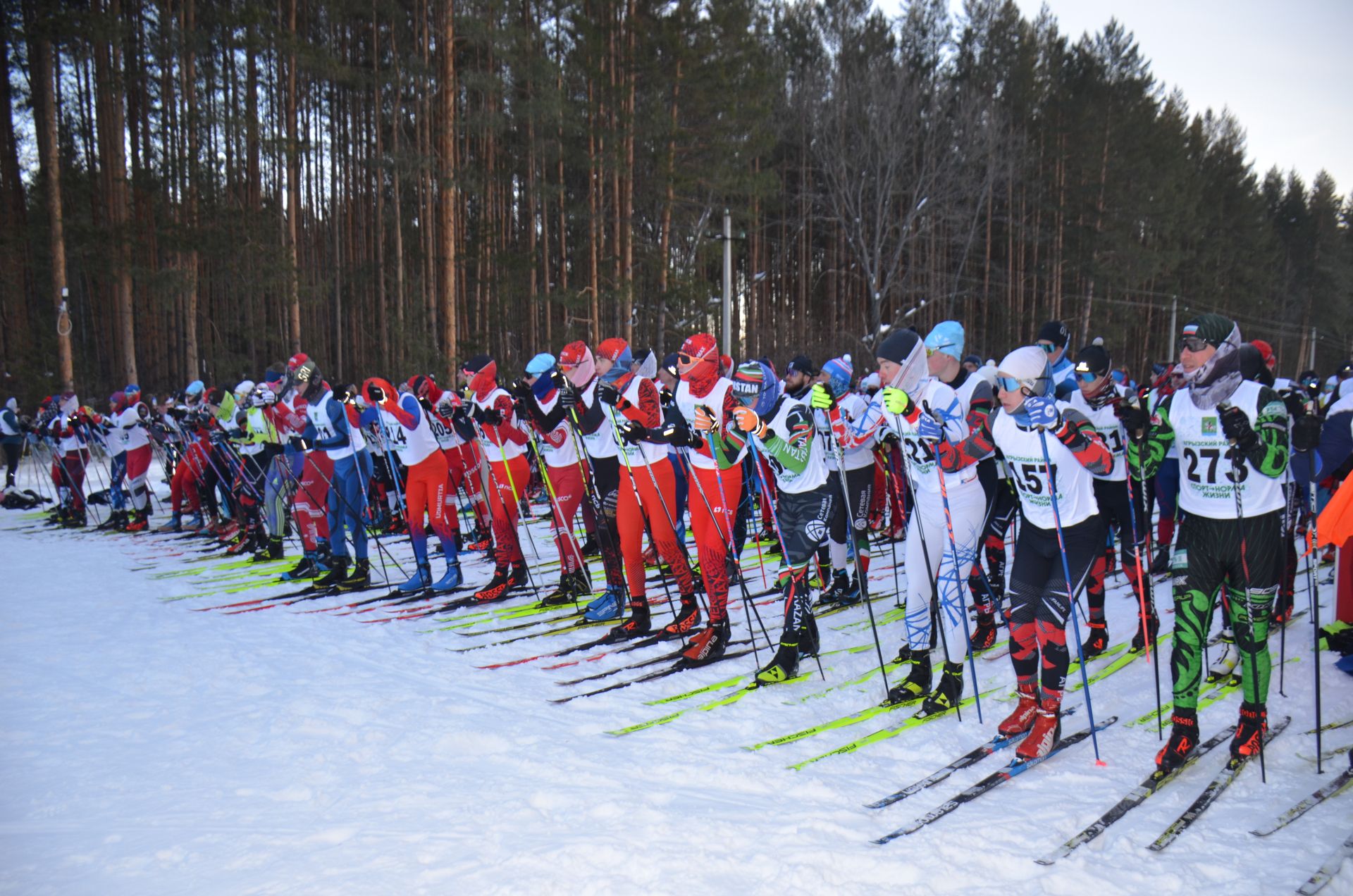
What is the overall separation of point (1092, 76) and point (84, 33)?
34.7m

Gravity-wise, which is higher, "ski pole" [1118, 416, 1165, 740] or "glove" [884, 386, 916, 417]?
"glove" [884, 386, 916, 417]

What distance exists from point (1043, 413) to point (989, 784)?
170 centimetres

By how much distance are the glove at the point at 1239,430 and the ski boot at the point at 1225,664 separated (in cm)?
185

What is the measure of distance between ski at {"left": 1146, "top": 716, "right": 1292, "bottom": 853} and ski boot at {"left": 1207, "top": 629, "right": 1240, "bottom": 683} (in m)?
0.79

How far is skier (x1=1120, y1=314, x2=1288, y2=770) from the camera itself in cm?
359

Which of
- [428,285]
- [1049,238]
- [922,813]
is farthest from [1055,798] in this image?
[1049,238]

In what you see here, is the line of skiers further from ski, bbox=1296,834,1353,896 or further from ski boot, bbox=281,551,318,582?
A: ski, bbox=1296,834,1353,896

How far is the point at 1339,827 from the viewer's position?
10.5 feet

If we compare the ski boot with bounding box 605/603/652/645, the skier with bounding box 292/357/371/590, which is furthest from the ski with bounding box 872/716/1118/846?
the skier with bounding box 292/357/371/590

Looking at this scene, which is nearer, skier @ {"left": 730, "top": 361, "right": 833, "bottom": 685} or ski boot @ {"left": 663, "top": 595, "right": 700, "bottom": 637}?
skier @ {"left": 730, "top": 361, "right": 833, "bottom": 685}

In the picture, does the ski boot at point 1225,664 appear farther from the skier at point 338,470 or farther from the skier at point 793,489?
the skier at point 338,470

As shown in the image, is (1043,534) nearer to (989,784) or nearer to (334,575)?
(989,784)

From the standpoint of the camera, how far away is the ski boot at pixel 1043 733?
3.86 m

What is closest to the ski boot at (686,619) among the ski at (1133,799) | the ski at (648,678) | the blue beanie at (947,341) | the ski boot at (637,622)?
the ski boot at (637,622)
